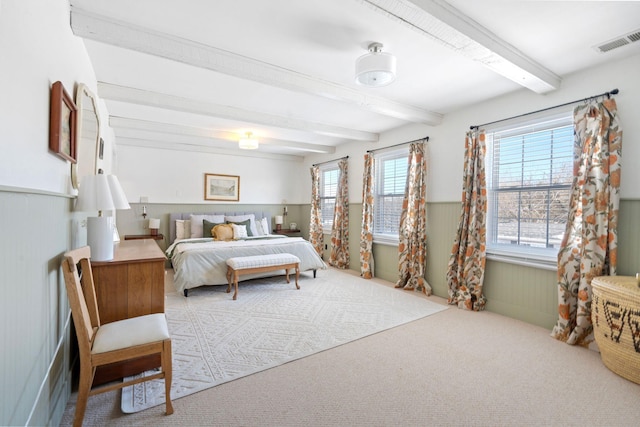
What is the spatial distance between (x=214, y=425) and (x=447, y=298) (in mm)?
3222

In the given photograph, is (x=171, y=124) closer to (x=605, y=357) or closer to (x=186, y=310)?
(x=186, y=310)

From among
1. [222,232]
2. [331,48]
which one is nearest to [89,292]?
[331,48]

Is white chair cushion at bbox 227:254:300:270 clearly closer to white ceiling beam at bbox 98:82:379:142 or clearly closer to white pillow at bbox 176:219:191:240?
white ceiling beam at bbox 98:82:379:142

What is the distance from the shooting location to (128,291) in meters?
2.10

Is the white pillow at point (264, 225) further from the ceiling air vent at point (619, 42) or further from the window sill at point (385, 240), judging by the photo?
the ceiling air vent at point (619, 42)

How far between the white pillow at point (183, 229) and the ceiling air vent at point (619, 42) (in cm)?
608

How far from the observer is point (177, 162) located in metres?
5.93

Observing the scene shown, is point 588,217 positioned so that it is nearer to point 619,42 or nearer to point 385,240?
point 619,42

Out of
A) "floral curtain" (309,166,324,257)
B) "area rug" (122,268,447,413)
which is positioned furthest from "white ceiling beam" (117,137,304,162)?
"area rug" (122,268,447,413)

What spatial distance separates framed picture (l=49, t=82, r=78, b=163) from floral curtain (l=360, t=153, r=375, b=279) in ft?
13.3

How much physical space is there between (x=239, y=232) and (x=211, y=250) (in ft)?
4.32

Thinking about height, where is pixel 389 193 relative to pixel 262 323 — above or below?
above

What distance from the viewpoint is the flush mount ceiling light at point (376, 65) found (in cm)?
231

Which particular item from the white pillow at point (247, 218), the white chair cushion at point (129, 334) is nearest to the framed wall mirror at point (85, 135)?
the white chair cushion at point (129, 334)
